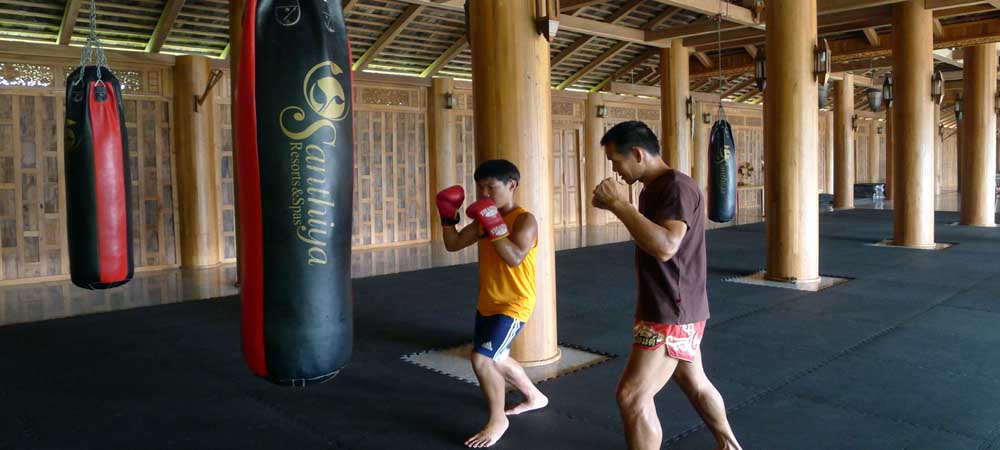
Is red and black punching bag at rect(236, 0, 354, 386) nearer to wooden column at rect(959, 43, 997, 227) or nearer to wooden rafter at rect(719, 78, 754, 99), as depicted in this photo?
wooden column at rect(959, 43, 997, 227)

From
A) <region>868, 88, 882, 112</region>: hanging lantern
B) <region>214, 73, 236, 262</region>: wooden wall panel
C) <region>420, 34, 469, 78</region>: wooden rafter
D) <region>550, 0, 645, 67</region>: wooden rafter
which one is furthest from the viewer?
<region>868, 88, 882, 112</region>: hanging lantern

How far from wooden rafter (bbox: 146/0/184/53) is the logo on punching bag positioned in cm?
787

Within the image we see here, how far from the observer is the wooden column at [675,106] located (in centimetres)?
1201

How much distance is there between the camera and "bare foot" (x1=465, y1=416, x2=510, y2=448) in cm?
331

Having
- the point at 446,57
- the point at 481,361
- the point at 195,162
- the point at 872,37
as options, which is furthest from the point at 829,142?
the point at 481,361

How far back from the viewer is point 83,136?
4.63m

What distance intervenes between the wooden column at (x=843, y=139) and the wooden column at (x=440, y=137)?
1019 cm

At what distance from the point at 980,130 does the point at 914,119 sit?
354 cm

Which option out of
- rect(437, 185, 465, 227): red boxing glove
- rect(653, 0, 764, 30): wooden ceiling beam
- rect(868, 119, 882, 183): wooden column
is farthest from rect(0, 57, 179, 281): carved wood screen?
rect(868, 119, 882, 183): wooden column

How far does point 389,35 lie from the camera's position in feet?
37.7

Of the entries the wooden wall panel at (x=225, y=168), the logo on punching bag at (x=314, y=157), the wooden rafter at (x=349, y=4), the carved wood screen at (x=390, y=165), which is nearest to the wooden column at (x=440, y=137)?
the carved wood screen at (x=390, y=165)

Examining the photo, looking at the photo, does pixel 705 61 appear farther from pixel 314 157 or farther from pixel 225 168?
pixel 314 157

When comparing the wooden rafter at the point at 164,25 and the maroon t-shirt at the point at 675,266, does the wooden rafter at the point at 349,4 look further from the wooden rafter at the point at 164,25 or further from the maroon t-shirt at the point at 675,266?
the maroon t-shirt at the point at 675,266

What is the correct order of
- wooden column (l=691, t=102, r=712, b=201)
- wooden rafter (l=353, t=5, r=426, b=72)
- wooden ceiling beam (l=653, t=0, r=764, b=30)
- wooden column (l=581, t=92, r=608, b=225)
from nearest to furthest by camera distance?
wooden ceiling beam (l=653, t=0, r=764, b=30) → wooden rafter (l=353, t=5, r=426, b=72) → wooden column (l=691, t=102, r=712, b=201) → wooden column (l=581, t=92, r=608, b=225)
